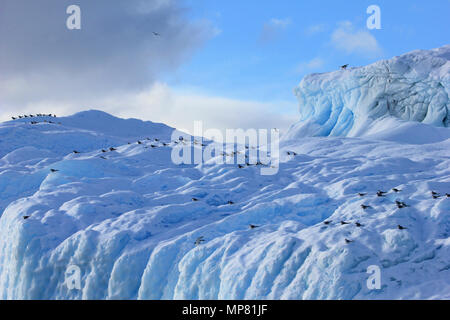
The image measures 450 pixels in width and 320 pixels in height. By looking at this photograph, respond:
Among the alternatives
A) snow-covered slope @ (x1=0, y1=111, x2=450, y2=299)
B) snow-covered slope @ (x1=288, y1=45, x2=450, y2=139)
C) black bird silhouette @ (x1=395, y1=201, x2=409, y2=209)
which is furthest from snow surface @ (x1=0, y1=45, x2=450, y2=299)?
snow-covered slope @ (x1=288, y1=45, x2=450, y2=139)

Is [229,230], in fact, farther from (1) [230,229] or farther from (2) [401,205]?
(2) [401,205]

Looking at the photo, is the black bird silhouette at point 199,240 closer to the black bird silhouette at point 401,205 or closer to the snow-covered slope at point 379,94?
the black bird silhouette at point 401,205

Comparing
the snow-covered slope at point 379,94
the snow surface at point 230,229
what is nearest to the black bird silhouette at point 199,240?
the snow surface at point 230,229

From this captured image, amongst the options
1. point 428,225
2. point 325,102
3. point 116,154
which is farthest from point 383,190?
point 325,102

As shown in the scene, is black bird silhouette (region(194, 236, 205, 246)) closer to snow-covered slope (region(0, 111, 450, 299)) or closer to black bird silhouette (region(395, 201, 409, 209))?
snow-covered slope (region(0, 111, 450, 299))

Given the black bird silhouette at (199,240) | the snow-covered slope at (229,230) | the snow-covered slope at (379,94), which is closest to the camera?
the snow-covered slope at (229,230)

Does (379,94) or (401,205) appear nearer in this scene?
(401,205)

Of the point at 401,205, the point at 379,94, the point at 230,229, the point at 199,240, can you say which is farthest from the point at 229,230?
the point at 379,94
